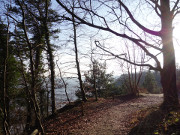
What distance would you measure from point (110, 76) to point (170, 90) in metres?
22.4

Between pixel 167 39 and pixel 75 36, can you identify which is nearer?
pixel 167 39

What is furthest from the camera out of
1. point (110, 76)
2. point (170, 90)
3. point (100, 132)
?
point (110, 76)

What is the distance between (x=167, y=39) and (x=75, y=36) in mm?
10803

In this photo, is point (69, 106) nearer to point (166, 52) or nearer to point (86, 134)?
point (86, 134)

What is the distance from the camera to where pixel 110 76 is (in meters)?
25.4

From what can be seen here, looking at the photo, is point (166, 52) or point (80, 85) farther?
point (80, 85)

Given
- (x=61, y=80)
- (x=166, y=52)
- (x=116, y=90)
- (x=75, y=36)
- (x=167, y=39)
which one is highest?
(x=75, y=36)

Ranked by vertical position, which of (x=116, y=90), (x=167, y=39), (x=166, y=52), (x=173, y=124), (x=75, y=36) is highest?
(x=75, y=36)

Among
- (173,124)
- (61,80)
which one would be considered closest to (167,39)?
(173,124)

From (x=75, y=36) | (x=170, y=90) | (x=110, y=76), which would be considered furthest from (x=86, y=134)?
(x=110, y=76)

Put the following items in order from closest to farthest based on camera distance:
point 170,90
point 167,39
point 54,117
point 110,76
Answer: point 167,39, point 170,90, point 54,117, point 110,76

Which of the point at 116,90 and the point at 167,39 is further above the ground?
the point at 167,39

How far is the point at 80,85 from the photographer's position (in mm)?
12594

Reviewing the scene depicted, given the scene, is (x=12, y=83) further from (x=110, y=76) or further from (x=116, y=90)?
(x=116, y=90)
